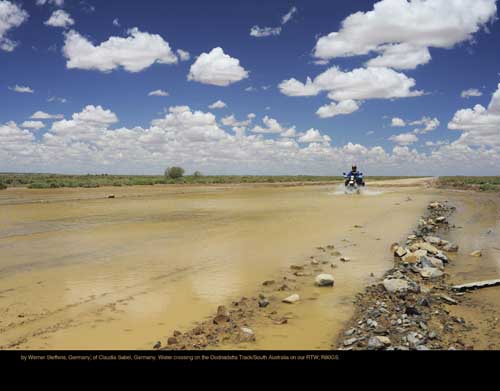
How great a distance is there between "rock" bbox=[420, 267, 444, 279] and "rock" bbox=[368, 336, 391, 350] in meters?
3.93

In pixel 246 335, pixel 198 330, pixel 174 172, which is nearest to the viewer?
pixel 246 335

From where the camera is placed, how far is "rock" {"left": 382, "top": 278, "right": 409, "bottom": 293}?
23.9ft

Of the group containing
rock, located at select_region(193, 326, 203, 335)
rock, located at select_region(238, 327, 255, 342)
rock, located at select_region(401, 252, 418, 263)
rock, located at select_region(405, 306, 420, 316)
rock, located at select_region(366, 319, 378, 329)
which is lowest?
rock, located at select_region(193, 326, 203, 335)

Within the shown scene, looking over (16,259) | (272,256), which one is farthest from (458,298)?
(16,259)

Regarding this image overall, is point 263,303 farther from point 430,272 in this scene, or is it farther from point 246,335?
point 430,272

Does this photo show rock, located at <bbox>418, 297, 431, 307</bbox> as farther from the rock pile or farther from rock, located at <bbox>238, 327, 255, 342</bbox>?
rock, located at <bbox>238, 327, 255, 342</bbox>

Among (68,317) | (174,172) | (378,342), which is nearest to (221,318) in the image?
(378,342)

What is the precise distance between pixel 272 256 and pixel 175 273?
2826 mm

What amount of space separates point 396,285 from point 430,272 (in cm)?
167

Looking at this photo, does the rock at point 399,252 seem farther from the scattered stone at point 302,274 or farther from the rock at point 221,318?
the rock at point 221,318

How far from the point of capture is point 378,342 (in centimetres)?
497

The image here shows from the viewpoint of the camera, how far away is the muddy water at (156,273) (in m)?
5.98

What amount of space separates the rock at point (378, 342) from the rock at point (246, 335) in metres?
1.49

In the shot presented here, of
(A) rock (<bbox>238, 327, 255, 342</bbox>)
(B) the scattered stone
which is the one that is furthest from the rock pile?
(B) the scattered stone
